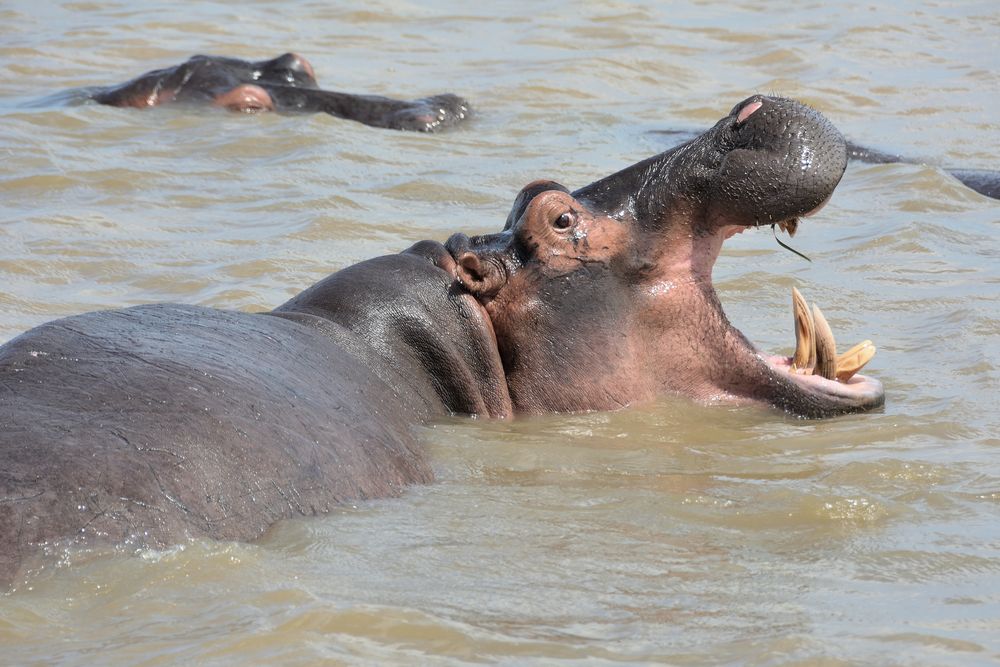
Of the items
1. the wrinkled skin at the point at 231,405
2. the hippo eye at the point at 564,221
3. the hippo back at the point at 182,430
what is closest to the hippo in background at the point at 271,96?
the hippo eye at the point at 564,221

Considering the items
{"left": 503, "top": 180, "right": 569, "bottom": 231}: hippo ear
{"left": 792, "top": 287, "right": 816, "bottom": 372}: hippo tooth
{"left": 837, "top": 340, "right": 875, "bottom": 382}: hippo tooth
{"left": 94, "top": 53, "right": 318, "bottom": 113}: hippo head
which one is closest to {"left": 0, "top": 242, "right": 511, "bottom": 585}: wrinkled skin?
{"left": 503, "top": 180, "right": 569, "bottom": 231}: hippo ear

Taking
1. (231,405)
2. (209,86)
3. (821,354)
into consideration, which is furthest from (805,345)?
(209,86)

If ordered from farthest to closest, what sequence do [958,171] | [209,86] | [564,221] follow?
1. [209,86]
2. [958,171]
3. [564,221]

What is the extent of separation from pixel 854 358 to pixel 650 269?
849 mm

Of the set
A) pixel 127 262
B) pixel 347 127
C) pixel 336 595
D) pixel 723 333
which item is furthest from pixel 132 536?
pixel 347 127

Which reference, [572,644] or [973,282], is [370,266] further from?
[973,282]

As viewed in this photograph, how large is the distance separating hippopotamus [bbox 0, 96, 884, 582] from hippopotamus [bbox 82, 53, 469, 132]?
6.63 meters

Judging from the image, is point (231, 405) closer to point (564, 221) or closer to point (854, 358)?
point (564, 221)

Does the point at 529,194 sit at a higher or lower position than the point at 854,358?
higher

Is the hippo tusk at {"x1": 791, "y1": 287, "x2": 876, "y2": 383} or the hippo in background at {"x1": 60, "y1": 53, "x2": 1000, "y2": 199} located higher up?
the hippo tusk at {"x1": 791, "y1": 287, "x2": 876, "y2": 383}

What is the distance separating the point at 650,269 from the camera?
208 inches

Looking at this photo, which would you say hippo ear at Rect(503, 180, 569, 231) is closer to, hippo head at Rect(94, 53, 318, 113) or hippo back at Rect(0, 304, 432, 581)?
hippo back at Rect(0, 304, 432, 581)

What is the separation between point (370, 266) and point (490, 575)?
5.89 ft

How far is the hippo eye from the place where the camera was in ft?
17.3
